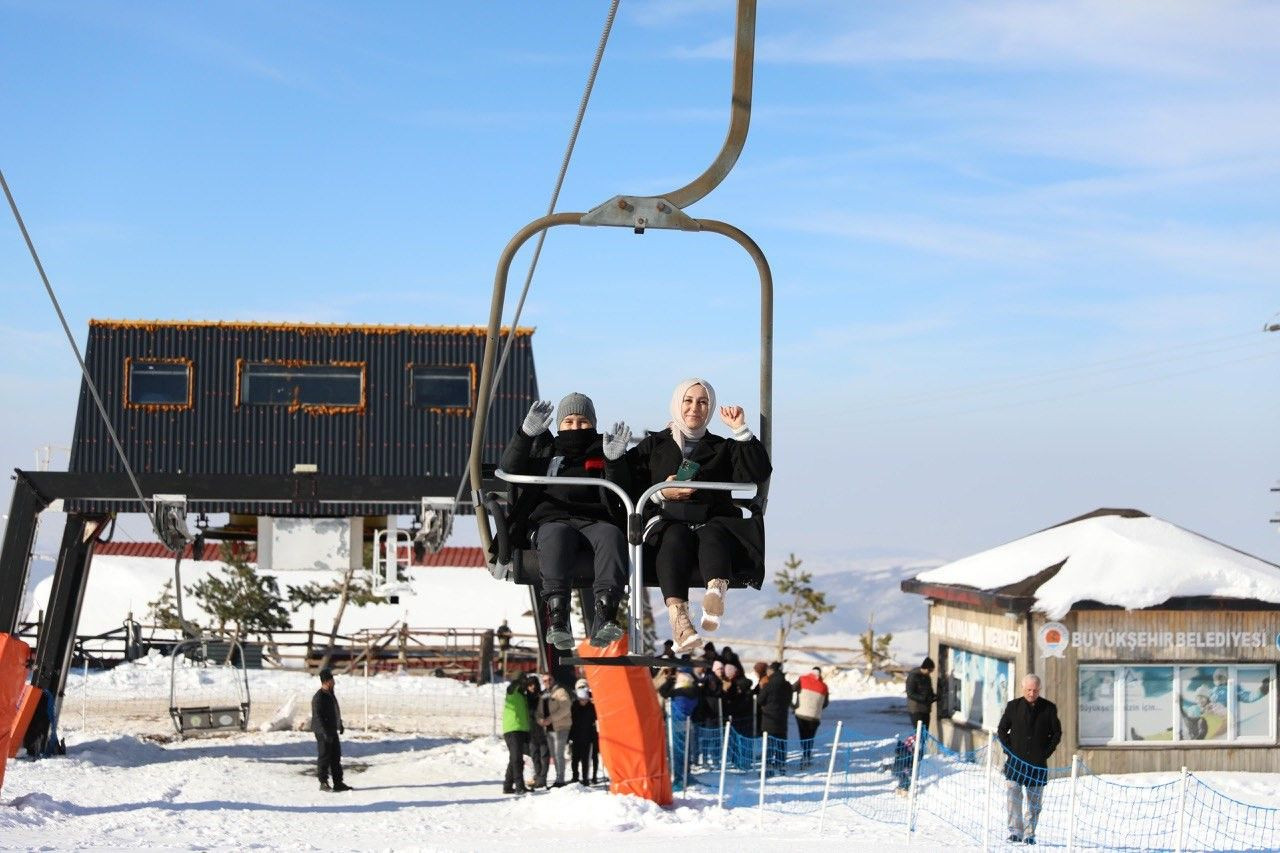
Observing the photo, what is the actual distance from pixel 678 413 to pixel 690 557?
76cm

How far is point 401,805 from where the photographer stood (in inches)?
776

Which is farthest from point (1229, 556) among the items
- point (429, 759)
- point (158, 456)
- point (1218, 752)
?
point (158, 456)

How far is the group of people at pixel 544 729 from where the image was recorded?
20.3m

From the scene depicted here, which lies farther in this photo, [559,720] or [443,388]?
[443,388]

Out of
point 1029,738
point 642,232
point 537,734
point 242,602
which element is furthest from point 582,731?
point 242,602

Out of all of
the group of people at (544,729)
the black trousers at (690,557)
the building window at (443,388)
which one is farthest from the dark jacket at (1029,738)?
the building window at (443,388)

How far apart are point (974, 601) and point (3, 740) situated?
12506mm

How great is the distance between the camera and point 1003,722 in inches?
609

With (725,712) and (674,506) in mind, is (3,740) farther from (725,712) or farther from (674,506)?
(674,506)

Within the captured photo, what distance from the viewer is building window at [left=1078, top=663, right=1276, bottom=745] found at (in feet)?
71.8

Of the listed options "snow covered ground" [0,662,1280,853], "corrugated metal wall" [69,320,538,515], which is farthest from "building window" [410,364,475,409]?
"snow covered ground" [0,662,1280,853]

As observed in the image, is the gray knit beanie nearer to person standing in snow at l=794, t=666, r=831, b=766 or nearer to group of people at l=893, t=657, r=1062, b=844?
group of people at l=893, t=657, r=1062, b=844

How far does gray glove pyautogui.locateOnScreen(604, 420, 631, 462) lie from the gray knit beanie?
1.37 feet

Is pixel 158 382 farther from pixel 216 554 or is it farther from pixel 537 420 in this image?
pixel 537 420
